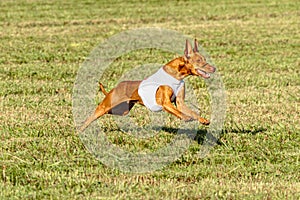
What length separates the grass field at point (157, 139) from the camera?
18.4 feet

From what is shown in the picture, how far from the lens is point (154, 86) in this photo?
6.16 metres

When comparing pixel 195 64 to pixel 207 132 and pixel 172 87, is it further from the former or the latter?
pixel 207 132

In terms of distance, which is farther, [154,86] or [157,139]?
[157,139]

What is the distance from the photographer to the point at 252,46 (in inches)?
567

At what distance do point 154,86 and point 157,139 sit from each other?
3.37 feet

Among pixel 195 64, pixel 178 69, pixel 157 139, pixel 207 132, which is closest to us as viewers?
pixel 195 64

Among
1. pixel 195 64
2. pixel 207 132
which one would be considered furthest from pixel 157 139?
pixel 195 64

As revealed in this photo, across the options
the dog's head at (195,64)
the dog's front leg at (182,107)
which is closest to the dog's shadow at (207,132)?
the dog's front leg at (182,107)

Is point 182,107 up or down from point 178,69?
down

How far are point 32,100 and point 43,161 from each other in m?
2.94

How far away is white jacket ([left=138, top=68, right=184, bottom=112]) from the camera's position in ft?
20.2

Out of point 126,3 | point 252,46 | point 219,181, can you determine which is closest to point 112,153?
point 219,181

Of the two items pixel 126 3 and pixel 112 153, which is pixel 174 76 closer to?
pixel 112 153

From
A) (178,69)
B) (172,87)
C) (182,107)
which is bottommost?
(182,107)
